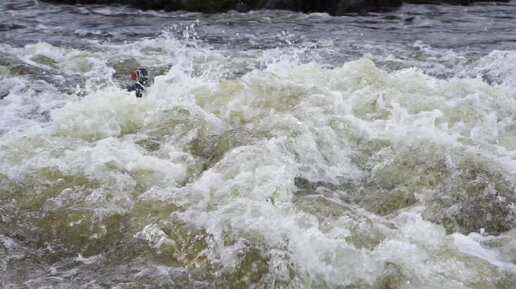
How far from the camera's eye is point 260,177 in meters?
4.53

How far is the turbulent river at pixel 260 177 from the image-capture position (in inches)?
144

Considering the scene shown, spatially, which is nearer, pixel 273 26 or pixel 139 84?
pixel 139 84

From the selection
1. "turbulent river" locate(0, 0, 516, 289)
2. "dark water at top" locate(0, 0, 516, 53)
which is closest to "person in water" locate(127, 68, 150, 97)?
"turbulent river" locate(0, 0, 516, 289)

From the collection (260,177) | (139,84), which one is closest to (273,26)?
(139,84)

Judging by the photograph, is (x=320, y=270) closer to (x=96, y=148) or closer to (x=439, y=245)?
(x=439, y=245)

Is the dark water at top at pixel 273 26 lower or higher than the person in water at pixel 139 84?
lower

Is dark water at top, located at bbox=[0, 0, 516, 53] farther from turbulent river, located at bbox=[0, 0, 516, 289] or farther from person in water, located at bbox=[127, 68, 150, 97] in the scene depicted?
person in water, located at bbox=[127, 68, 150, 97]

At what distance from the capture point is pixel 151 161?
490 centimetres

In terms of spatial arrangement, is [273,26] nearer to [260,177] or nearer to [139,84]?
[139,84]

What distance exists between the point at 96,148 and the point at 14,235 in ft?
3.77

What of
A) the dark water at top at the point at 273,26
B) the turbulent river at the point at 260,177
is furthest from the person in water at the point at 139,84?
the dark water at top at the point at 273,26

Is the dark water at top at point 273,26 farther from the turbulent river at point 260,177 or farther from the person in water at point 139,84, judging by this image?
the person in water at point 139,84

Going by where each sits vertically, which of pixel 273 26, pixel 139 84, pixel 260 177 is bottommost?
pixel 273 26

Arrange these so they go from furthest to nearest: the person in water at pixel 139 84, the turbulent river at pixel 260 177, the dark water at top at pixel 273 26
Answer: the dark water at top at pixel 273 26, the person in water at pixel 139 84, the turbulent river at pixel 260 177
